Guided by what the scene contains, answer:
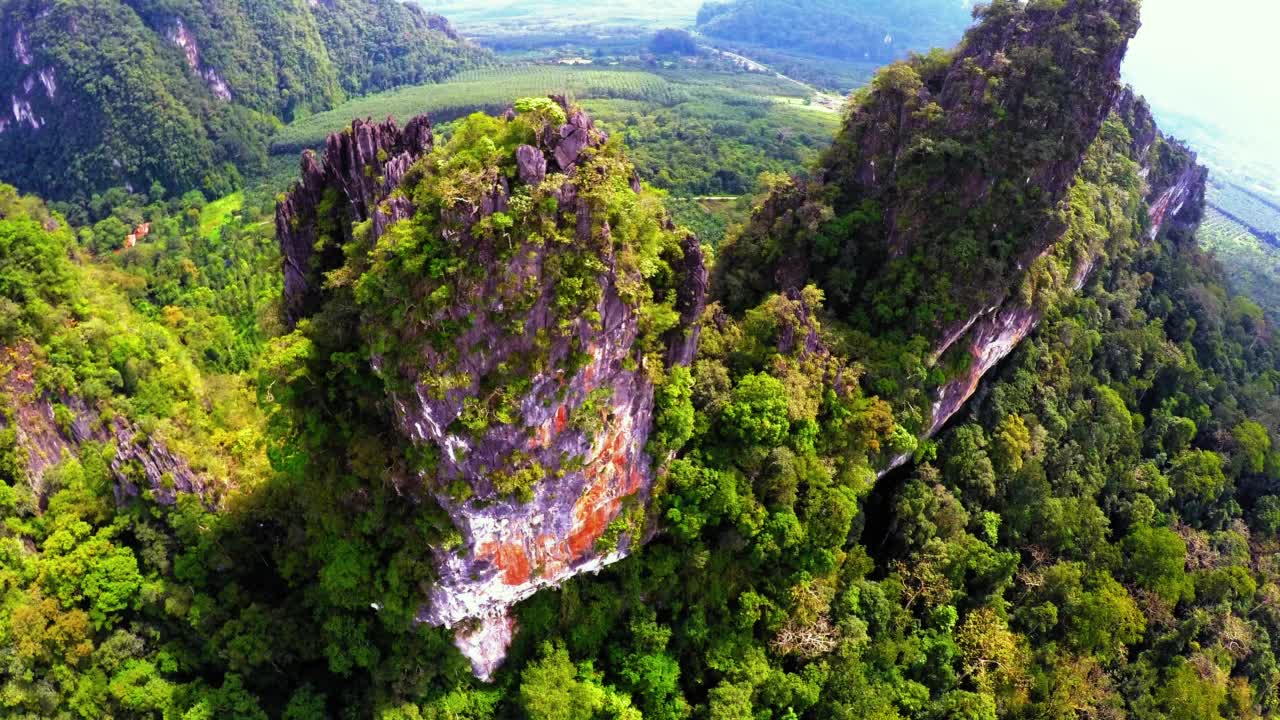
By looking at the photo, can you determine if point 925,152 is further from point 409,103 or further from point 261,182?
point 409,103

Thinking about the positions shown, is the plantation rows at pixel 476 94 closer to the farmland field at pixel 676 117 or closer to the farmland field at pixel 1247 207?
the farmland field at pixel 676 117

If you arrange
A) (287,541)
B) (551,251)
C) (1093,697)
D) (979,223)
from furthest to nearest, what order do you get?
(1093,697)
(979,223)
(287,541)
(551,251)

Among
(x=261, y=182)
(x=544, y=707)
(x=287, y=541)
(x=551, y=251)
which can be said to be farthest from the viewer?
(x=261, y=182)

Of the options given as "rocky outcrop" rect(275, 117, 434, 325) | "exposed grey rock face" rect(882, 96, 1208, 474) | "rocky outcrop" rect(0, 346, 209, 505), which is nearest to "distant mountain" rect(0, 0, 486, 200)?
"rocky outcrop" rect(0, 346, 209, 505)

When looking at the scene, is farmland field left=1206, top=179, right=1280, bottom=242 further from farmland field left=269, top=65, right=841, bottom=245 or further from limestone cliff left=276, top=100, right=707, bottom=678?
limestone cliff left=276, top=100, right=707, bottom=678

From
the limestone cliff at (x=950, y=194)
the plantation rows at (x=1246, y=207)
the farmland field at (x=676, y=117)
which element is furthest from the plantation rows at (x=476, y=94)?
the plantation rows at (x=1246, y=207)

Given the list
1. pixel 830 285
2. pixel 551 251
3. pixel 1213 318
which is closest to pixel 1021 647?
pixel 830 285
